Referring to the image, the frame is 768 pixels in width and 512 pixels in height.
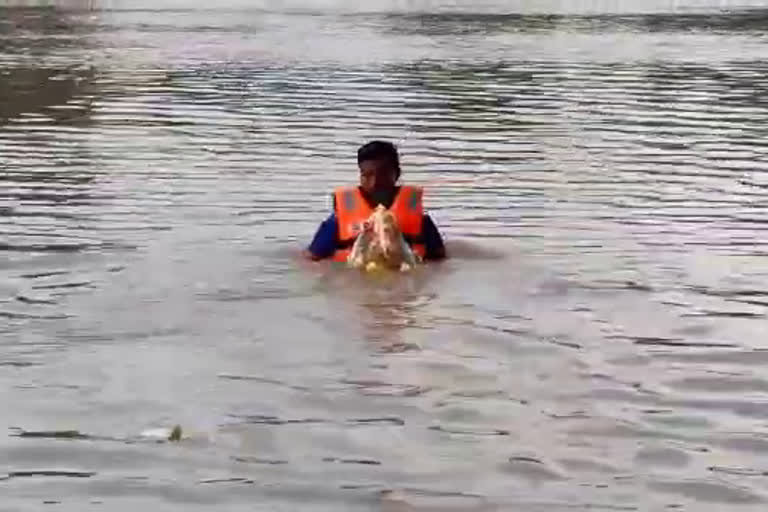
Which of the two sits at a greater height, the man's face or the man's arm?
the man's face

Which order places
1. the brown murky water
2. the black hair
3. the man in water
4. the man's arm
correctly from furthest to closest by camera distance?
the man's arm → the man in water → the black hair → the brown murky water

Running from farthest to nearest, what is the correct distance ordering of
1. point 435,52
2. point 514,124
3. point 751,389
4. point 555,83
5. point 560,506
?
point 435,52 < point 555,83 < point 514,124 < point 751,389 < point 560,506

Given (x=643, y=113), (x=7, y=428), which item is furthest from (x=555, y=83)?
(x=7, y=428)

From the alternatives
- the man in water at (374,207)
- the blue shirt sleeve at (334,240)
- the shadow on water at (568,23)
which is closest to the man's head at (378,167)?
the man in water at (374,207)

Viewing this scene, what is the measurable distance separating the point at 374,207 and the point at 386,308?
130cm

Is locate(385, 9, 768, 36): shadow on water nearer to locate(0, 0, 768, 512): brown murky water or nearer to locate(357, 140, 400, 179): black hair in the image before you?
locate(0, 0, 768, 512): brown murky water

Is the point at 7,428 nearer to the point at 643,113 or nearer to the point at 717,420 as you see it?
the point at 717,420

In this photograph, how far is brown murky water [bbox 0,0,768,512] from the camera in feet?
21.8

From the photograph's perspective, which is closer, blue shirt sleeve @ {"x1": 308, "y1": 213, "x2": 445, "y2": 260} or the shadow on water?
blue shirt sleeve @ {"x1": 308, "y1": 213, "x2": 445, "y2": 260}

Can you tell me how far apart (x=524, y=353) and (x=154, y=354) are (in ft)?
6.46

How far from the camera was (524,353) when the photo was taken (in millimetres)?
8680

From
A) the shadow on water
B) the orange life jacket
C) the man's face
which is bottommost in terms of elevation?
the shadow on water

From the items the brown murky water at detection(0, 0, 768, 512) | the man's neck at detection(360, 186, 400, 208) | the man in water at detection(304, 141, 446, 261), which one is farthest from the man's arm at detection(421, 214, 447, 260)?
the man's neck at detection(360, 186, 400, 208)

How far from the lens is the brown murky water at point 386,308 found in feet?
21.8
